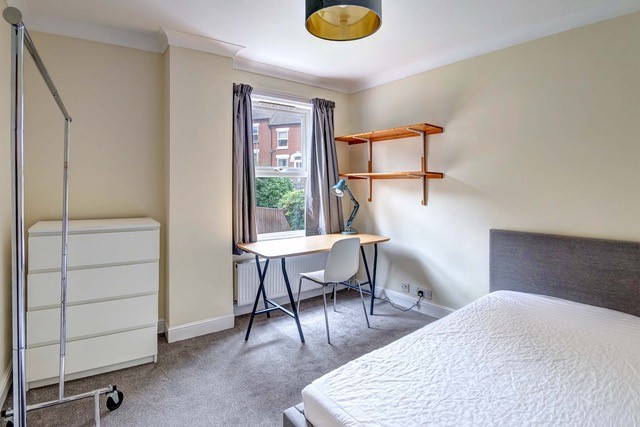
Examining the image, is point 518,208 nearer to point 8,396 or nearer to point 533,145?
→ point 533,145

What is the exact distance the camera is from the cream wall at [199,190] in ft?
8.87

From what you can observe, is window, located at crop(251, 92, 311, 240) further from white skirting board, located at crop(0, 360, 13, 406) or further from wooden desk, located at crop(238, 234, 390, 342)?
white skirting board, located at crop(0, 360, 13, 406)

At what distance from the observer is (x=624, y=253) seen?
6.86 ft

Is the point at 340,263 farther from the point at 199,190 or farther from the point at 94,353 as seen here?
the point at 94,353

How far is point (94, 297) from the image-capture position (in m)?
2.21

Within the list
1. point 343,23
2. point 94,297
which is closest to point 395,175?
point 343,23

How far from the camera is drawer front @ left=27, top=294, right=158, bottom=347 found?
2064 millimetres

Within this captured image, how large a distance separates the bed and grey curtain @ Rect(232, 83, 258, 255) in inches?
76.2

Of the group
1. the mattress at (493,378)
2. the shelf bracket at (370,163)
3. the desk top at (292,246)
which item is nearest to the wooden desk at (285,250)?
the desk top at (292,246)

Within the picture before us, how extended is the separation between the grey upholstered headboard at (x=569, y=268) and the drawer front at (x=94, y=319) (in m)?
2.65

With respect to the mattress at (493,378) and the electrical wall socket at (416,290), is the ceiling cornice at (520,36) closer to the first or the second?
the mattress at (493,378)

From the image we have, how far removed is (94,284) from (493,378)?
2.35m

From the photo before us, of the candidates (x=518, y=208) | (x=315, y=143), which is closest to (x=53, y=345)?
(x=315, y=143)

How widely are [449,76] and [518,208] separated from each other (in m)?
1.32
